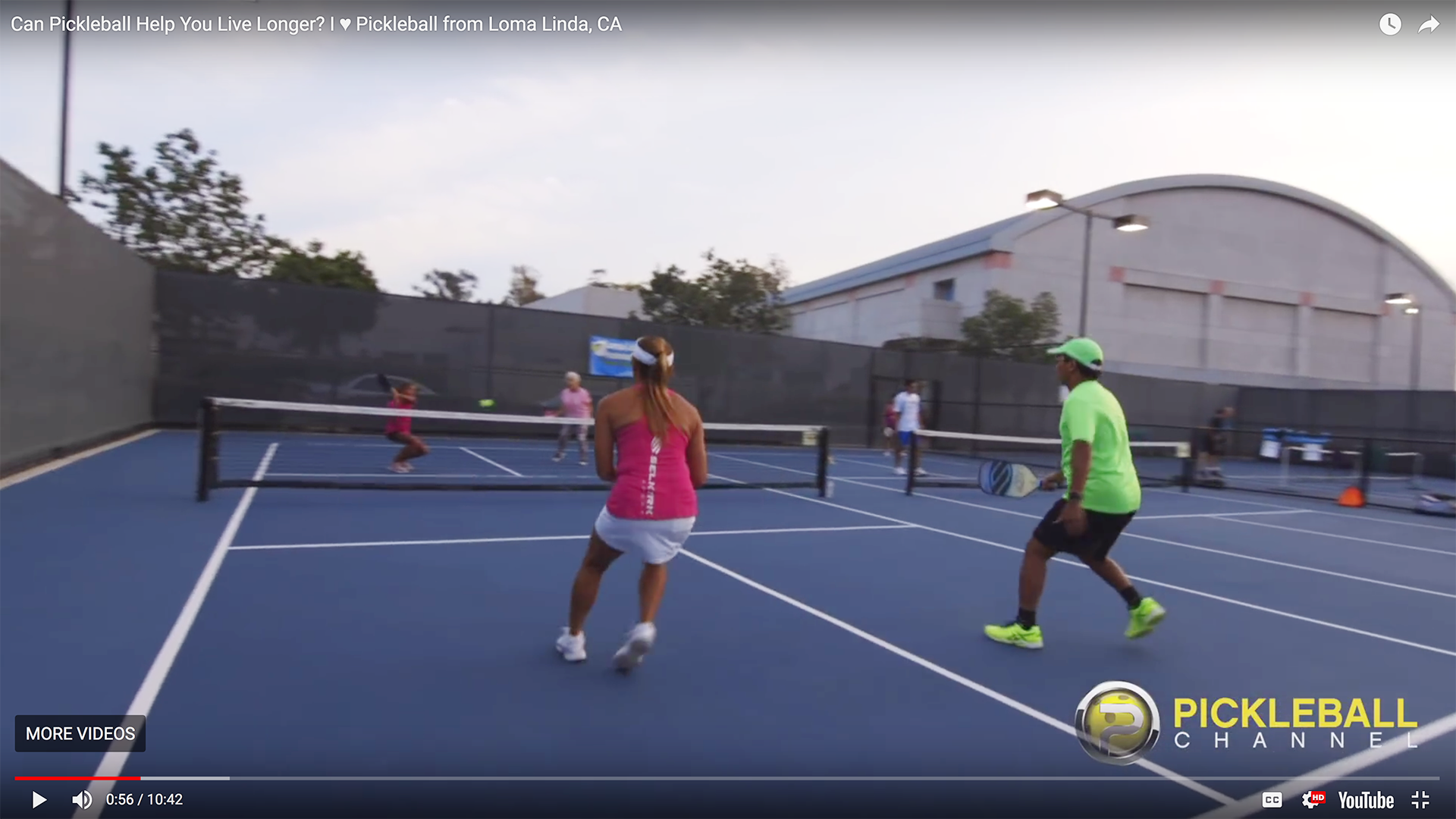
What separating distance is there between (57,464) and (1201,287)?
42401mm

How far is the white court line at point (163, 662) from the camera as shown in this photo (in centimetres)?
299

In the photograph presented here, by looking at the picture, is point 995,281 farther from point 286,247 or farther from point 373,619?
point 373,619

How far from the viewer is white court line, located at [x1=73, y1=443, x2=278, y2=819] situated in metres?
2.99

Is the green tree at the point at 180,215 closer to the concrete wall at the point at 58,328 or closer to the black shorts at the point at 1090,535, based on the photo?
the concrete wall at the point at 58,328

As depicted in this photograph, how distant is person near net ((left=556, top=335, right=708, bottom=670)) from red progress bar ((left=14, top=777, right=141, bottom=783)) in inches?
76.9

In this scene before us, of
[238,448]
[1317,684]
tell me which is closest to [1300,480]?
[1317,684]

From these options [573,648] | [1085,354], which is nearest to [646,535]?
[573,648]

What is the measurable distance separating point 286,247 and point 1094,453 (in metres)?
30.1

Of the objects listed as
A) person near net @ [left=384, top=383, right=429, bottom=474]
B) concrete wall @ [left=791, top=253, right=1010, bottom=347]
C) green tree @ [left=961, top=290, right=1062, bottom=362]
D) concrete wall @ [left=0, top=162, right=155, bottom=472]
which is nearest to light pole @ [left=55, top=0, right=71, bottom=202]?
concrete wall @ [left=0, top=162, right=155, bottom=472]

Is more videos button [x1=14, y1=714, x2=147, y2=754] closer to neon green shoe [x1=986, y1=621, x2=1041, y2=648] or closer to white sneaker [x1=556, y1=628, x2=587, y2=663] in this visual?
white sneaker [x1=556, y1=628, x2=587, y2=663]

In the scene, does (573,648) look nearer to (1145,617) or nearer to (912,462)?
(1145,617)

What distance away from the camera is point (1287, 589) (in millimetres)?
7352

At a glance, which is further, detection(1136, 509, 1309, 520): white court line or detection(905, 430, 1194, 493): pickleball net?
detection(905, 430, 1194, 493): pickleball net

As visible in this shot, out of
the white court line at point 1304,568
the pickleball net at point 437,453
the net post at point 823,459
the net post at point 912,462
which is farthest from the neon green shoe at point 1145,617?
the net post at point 912,462
